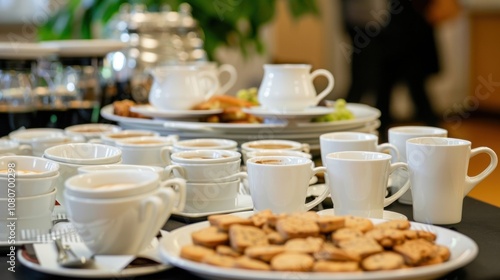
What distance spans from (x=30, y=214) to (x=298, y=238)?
0.41m

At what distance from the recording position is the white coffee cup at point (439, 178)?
1136 millimetres

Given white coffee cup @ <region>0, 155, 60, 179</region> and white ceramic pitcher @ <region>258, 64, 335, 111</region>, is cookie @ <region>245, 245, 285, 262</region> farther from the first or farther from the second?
white ceramic pitcher @ <region>258, 64, 335, 111</region>

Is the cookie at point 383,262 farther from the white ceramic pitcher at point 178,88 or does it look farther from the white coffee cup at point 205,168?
the white ceramic pitcher at point 178,88

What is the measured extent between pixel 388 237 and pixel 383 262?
0.06m

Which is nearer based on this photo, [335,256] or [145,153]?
[335,256]

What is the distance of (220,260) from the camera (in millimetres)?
844

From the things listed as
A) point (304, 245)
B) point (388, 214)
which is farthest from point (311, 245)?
point (388, 214)

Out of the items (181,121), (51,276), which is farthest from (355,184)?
(181,121)

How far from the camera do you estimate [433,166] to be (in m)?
1.14

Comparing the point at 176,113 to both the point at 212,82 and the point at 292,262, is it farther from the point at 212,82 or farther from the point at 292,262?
the point at 292,262

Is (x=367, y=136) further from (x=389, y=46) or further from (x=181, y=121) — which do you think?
(x=389, y=46)

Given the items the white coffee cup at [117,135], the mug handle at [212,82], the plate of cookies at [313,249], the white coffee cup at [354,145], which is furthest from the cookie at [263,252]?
the mug handle at [212,82]

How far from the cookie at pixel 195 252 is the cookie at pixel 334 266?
5.0 inches

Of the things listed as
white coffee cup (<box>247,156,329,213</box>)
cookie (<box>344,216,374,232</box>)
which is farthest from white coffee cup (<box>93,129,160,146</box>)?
cookie (<box>344,216,374,232</box>)
